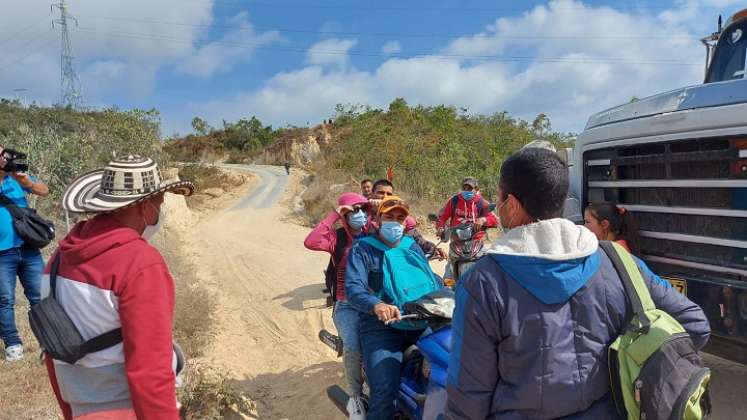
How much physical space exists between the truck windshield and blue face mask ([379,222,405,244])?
11.7 ft

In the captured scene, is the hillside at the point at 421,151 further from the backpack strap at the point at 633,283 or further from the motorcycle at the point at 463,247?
the backpack strap at the point at 633,283

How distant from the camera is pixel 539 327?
1.62 meters

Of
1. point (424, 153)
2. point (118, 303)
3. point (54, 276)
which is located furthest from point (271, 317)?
point (424, 153)

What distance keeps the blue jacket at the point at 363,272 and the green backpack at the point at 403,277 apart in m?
0.05

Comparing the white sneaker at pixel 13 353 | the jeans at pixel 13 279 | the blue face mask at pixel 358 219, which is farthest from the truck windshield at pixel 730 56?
the white sneaker at pixel 13 353

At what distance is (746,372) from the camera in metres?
4.41

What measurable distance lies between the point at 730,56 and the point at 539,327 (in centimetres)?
459

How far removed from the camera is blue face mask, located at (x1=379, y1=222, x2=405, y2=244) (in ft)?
11.0

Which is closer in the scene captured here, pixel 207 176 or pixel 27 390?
pixel 27 390

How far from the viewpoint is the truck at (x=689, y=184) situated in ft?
10.4

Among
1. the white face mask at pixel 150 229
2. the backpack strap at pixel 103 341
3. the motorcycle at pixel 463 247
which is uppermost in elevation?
the white face mask at pixel 150 229

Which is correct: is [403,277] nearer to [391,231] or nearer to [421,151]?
[391,231]

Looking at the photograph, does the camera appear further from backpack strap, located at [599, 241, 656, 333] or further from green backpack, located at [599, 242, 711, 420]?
green backpack, located at [599, 242, 711, 420]

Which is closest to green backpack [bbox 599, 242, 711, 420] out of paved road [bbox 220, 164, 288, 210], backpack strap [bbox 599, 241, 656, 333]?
backpack strap [bbox 599, 241, 656, 333]
